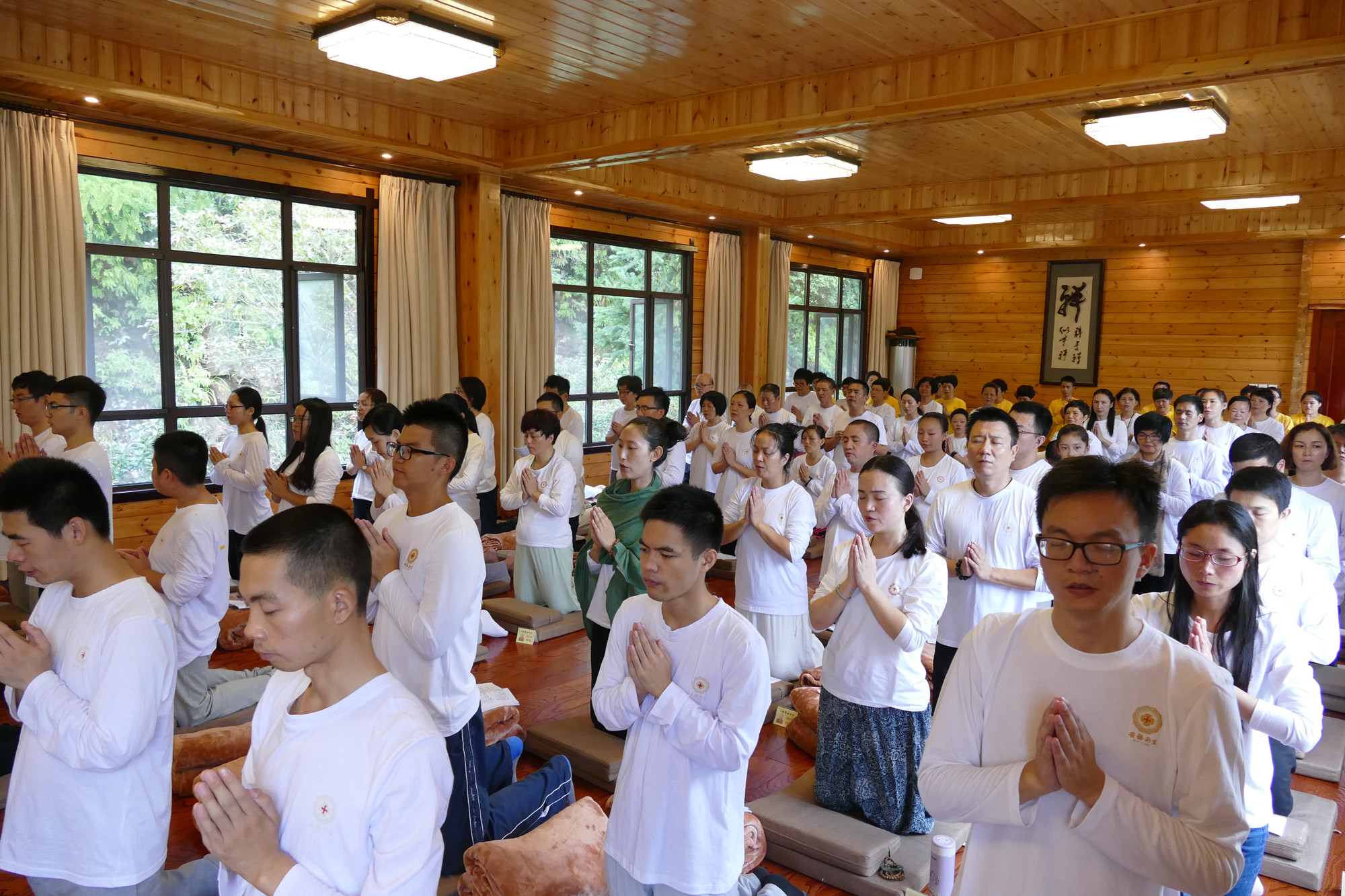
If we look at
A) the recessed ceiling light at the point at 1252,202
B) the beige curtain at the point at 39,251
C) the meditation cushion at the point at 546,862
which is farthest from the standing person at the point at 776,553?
the recessed ceiling light at the point at 1252,202

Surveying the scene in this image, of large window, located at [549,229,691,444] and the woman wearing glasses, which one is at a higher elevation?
large window, located at [549,229,691,444]

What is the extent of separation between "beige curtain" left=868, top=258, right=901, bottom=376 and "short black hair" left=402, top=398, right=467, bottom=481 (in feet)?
41.2

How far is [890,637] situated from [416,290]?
20.8ft

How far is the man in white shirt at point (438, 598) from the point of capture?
9.02 ft

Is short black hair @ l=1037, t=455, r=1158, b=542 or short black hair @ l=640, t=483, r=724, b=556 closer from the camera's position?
short black hair @ l=1037, t=455, r=1158, b=542

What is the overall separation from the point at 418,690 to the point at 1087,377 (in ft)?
42.9

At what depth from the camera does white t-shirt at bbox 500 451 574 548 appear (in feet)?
19.3

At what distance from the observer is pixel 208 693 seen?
167 inches

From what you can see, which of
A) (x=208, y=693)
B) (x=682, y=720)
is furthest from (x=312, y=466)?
(x=682, y=720)

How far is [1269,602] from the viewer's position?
287 cm

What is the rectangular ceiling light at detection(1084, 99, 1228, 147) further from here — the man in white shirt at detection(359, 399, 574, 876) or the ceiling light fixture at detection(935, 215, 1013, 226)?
the man in white shirt at detection(359, 399, 574, 876)

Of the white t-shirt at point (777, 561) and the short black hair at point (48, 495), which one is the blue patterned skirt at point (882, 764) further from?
the short black hair at point (48, 495)

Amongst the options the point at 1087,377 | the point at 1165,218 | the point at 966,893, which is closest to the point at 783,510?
the point at 966,893

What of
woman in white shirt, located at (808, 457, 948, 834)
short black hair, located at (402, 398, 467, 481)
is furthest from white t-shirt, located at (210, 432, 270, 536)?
woman in white shirt, located at (808, 457, 948, 834)
